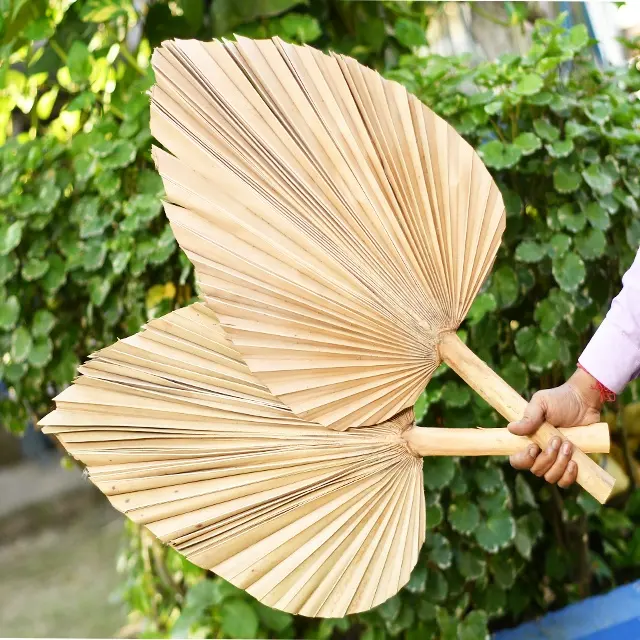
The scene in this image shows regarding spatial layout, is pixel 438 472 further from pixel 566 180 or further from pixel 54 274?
pixel 54 274

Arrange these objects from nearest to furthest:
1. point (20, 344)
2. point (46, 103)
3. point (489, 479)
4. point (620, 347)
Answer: point (620, 347) → point (489, 479) → point (20, 344) → point (46, 103)

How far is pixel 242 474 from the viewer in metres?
0.78

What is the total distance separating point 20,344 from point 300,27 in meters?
0.76

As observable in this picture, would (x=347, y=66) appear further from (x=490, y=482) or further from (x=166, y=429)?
(x=490, y=482)

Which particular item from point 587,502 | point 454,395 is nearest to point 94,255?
point 454,395

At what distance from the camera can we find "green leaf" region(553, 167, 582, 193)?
1.29 meters

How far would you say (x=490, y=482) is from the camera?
1343 mm

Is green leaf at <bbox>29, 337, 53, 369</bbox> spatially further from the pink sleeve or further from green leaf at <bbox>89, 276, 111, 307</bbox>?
the pink sleeve

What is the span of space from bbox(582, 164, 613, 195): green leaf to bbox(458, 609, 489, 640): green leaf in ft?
2.40

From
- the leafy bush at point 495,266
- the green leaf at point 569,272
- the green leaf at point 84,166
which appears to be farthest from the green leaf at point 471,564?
the green leaf at point 84,166

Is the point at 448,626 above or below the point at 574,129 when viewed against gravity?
below

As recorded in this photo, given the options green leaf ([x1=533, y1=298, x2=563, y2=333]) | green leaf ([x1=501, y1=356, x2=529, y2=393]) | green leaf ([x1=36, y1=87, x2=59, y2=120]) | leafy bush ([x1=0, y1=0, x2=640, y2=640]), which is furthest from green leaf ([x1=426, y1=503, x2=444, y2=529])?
green leaf ([x1=36, y1=87, x2=59, y2=120])

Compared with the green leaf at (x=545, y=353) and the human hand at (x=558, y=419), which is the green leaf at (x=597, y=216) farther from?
the human hand at (x=558, y=419)

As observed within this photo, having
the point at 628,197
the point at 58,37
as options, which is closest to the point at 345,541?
the point at 628,197
